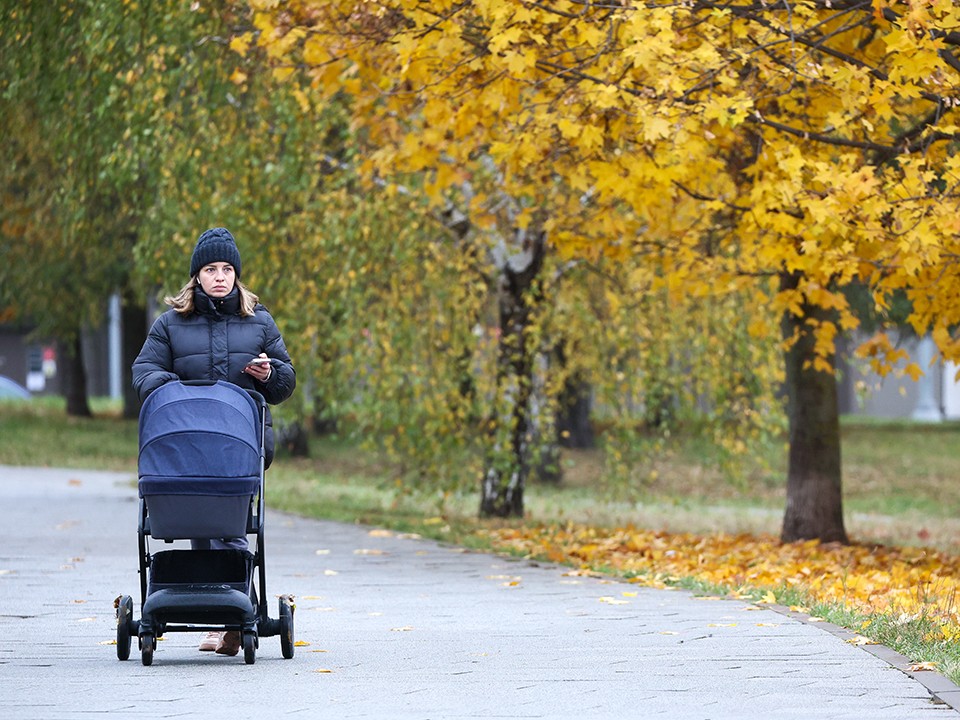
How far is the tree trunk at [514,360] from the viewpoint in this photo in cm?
1708

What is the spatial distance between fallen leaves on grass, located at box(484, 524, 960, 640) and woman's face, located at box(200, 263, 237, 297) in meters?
3.50

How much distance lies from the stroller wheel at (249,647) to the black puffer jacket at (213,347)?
771 millimetres

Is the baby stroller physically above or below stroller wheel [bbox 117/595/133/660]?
above

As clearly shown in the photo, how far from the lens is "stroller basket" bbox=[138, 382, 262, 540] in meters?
6.99

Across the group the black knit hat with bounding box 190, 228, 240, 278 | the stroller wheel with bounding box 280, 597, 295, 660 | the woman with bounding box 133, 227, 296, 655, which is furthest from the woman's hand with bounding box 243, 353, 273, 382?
the stroller wheel with bounding box 280, 597, 295, 660

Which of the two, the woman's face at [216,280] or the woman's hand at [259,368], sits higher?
the woman's face at [216,280]

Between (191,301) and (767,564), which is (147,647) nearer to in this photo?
(191,301)

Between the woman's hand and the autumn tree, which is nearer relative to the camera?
the woman's hand

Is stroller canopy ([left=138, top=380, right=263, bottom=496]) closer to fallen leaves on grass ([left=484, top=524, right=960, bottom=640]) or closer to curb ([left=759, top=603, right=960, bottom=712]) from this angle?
curb ([left=759, top=603, right=960, bottom=712])

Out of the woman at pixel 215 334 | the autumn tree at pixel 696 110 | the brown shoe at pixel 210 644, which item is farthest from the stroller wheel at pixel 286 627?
the autumn tree at pixel 696 110

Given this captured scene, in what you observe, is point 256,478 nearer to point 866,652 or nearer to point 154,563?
point 154,563

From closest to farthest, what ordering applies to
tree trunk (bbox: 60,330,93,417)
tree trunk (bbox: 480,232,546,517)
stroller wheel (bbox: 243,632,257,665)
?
1. stroller wheel (bbox: 243,632,257,665)
2. tree trunk (bbox: 480,232,546,517)
3. tree trunk (bbox: 60,330,93,417)

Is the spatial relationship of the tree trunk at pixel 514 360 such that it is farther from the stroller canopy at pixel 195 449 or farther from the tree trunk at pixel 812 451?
the stroller canopy at pixel 195 449

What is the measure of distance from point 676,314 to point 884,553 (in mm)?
3717
